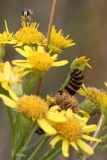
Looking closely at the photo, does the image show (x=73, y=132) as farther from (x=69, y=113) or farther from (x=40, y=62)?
(x=40, y=62)

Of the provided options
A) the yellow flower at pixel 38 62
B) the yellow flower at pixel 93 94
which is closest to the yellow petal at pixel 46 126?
the yellow flower at pixel 38 62

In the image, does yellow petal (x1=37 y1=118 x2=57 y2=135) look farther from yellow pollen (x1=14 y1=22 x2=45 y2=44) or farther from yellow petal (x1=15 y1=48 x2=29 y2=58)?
yellow pollen (x1=14 y1=22 x2=45 y2=44)

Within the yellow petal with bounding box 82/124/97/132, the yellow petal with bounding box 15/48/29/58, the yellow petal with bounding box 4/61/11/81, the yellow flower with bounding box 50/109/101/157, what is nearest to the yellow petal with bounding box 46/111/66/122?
the yellow flower with bounding box 50/109/101/157

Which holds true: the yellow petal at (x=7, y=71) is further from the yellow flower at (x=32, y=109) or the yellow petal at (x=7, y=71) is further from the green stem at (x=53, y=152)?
the green stem at (x=53, y=152)

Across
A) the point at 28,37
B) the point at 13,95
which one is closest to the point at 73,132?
the point at 13,95

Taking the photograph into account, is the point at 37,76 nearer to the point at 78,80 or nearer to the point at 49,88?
the point at 78,80
